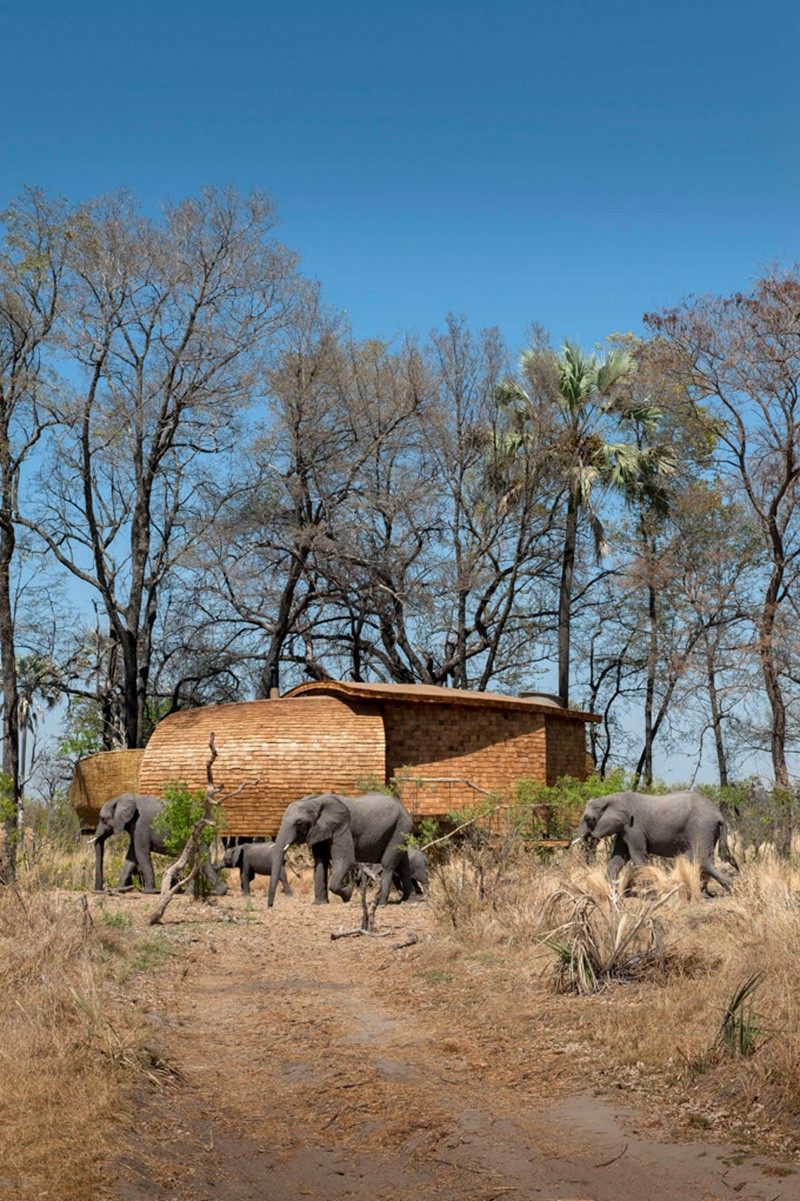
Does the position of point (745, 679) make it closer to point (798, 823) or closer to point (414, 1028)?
point (798, 823)

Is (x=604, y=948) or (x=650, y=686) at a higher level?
(x=650, y=686)

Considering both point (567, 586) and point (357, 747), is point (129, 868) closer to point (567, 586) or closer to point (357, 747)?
point (357, 747)

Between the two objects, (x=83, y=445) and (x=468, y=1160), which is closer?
(x=468, y=1160)

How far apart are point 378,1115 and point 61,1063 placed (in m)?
1.90

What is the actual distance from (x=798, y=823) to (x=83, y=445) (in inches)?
784

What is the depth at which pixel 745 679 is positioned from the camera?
1308 inches

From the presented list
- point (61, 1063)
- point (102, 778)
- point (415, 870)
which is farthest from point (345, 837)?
point (102, 778)

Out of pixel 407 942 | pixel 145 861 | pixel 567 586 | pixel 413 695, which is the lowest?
pixel 407 942

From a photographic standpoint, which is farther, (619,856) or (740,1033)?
(619,856)

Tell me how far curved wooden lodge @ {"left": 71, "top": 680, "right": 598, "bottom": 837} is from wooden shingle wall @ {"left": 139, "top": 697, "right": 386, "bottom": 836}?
20 mm

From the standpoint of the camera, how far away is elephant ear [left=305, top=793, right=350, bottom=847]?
63.7 feet

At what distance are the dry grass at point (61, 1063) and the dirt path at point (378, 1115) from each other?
224mm

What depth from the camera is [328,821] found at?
19.4 metres

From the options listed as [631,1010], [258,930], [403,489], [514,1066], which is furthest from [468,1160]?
[403,489]
